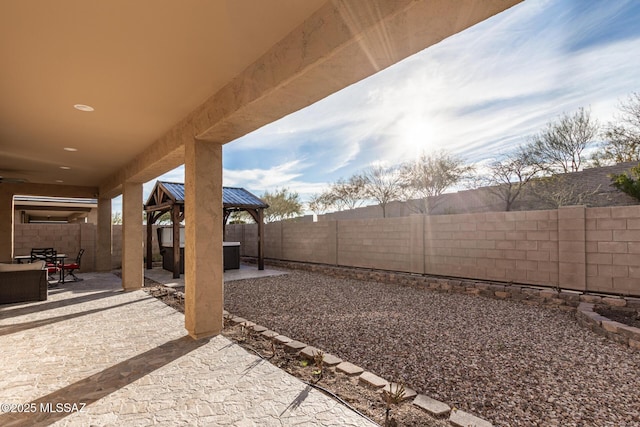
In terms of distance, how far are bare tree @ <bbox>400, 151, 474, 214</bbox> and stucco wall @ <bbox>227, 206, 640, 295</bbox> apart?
9.11 meters

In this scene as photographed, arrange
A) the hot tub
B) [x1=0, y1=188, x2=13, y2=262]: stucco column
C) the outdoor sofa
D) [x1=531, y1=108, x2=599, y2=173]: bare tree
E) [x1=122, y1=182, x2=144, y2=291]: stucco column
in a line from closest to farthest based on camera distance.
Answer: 1. the outdoor sofa
2. [x1=122, y1=182, x2=144, y2=291]: stucco column
3. [x1=0, y1=188, x2=13, y2=262]: stucco column
4. the hot tub
5. [x1=531, y1=108, x2=599, y2=173]: bare tree

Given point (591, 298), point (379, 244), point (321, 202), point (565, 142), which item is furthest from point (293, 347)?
point (321, 202)

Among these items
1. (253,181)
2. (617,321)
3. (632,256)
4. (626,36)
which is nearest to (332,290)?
(617,321)

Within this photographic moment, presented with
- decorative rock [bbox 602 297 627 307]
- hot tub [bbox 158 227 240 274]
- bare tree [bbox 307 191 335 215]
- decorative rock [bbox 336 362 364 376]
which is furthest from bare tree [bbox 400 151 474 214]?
decorative rock [bbox 336 362 364 376]

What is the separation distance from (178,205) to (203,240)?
6342mm

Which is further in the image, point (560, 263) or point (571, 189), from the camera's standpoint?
point (571, 189)

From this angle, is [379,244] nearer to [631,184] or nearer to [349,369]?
[349,369]

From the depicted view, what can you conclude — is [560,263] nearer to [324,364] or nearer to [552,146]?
[324,364]

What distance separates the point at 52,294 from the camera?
688cm

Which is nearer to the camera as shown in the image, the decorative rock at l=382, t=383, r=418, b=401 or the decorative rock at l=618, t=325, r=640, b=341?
the decorative rock at l=382, t=383, r=418, b=401

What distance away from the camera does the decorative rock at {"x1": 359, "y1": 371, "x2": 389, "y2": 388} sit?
8.89 ft

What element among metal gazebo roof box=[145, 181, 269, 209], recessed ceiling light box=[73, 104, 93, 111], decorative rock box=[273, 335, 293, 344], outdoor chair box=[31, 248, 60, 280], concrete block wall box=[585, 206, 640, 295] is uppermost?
recessed ceiling light box=[73, 104, 93, 111]

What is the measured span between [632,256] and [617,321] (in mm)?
1349

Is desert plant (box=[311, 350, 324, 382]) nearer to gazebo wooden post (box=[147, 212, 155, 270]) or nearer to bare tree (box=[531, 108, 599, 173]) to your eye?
gazebo wooden post (box=[147, 212, 155, 270])
